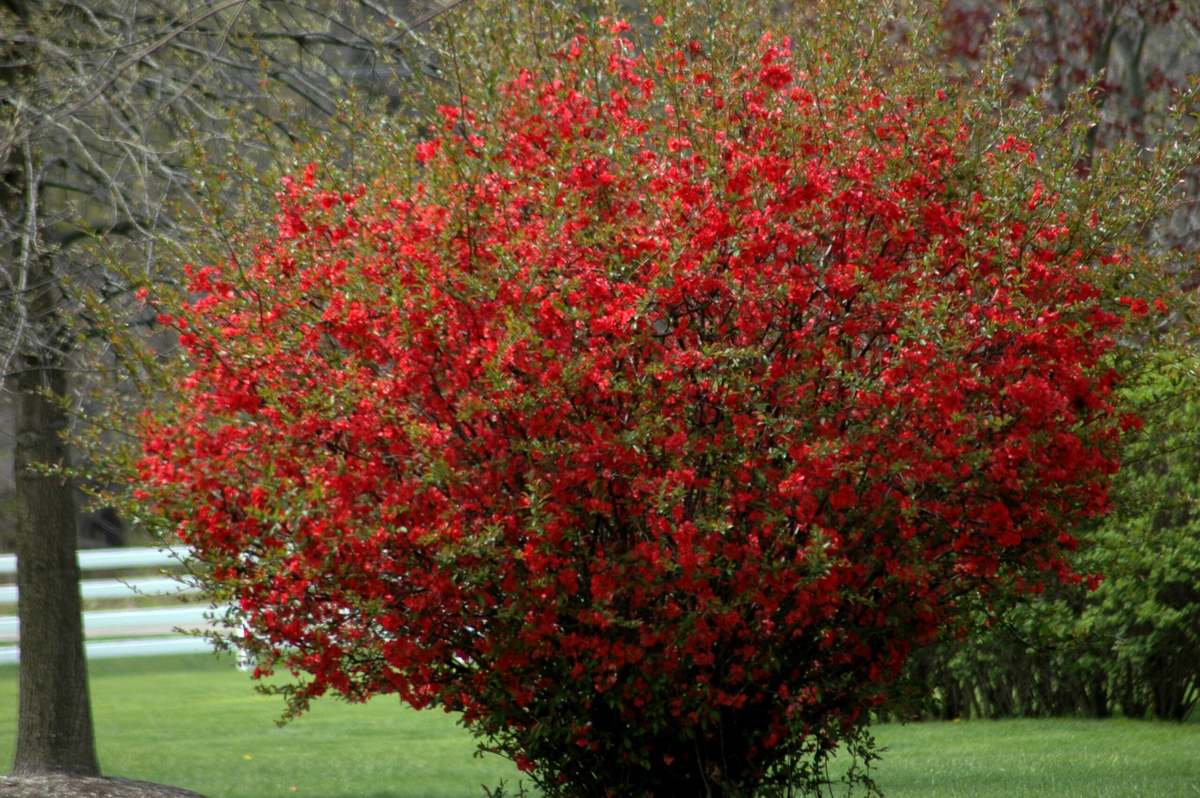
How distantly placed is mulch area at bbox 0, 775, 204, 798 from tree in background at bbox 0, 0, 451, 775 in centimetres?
20

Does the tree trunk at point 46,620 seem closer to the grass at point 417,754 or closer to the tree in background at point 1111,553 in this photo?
the grass at point 417,754

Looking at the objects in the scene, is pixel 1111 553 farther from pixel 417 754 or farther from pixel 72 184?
pixel 72 184

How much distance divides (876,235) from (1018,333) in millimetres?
642

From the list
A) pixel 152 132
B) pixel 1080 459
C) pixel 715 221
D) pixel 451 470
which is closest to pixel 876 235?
pixel 715 221

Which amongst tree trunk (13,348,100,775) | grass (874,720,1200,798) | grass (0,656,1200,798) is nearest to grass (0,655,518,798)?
grass (0,656,1200,798)

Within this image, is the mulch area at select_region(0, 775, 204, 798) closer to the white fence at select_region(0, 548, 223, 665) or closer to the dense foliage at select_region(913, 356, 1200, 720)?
the dense foliage at select_region(913, 356, 1200, 720)

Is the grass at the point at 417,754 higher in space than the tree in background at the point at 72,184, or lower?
lower

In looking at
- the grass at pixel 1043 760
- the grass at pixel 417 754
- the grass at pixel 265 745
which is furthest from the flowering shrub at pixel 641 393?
the grass at pixel 265 745

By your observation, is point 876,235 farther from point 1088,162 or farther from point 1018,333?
point 1088,162

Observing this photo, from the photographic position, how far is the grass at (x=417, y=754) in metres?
8.00

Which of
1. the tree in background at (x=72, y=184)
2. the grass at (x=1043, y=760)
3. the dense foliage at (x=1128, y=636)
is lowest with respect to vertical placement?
the grass at (x=1043, y=760)

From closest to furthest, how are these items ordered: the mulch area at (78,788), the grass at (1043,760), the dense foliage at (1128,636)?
the mulch area at (78,788), the grass at (1043,760), the dense foliage at (1128,636)

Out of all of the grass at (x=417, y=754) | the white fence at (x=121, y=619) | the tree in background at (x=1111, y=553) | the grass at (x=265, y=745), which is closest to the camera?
the grass at (x=417, y=754)

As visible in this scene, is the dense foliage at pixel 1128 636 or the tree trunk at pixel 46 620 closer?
the tree trunk at pixel 46 620
